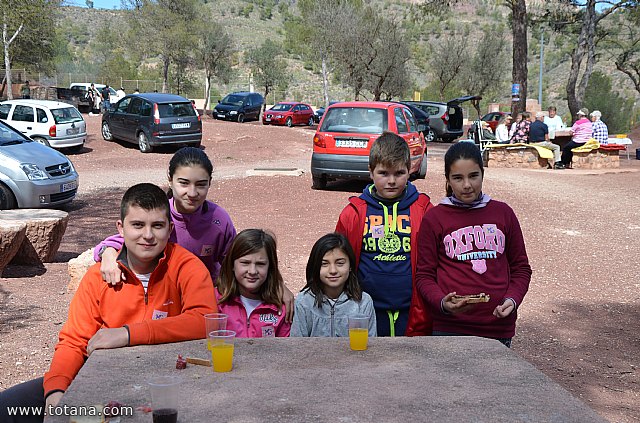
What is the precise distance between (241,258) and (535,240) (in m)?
7.80

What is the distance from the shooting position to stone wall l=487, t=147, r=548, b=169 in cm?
2083

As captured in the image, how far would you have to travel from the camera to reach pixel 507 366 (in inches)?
116

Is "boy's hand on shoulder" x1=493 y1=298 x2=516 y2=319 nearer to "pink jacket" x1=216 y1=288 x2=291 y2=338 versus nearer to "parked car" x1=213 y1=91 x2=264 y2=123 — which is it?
"pink jacket" x1=216 y1=288 x2=291 y2=338

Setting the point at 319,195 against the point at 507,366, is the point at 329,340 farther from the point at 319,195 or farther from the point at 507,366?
the point at 319,195

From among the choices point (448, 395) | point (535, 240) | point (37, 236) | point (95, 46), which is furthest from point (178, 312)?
point (95, 46)

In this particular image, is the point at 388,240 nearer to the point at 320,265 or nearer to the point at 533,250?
the point at 320,265

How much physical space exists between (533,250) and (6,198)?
26.1ft

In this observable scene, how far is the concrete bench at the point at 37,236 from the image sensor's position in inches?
331

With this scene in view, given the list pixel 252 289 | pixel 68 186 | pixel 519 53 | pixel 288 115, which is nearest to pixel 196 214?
pixel 252 289

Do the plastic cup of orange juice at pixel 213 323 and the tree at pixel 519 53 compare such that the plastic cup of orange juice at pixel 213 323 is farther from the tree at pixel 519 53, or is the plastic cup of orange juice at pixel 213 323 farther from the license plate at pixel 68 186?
the tree at pixel 519 53

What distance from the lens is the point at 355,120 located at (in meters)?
14.4

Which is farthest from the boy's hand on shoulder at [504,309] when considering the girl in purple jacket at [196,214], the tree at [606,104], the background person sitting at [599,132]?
the tree at [606,104]

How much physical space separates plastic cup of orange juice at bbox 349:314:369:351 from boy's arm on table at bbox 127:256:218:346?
0.64m

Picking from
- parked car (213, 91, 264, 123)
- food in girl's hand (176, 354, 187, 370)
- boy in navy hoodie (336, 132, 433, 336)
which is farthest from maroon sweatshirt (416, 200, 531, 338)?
parked car (213, 91, 264, 123)
